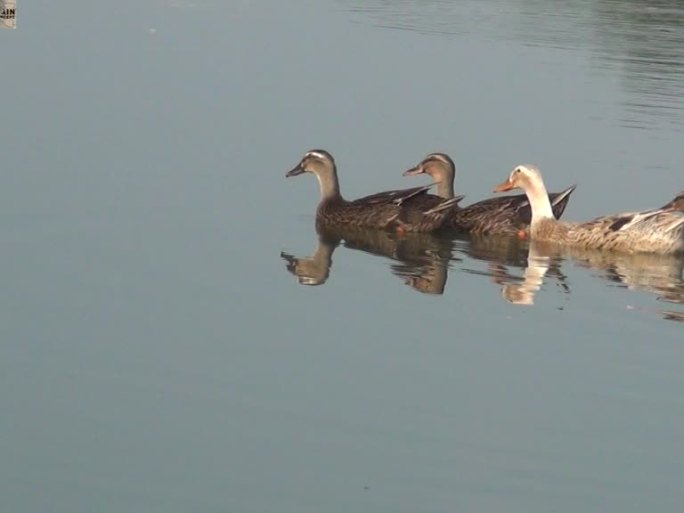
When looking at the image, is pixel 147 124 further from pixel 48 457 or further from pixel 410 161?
pixel 48 457

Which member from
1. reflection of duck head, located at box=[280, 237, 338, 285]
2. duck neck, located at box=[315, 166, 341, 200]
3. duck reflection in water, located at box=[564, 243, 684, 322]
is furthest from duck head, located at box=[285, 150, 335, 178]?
duck reflection in water, located at box=[564, 243, 684, 322]

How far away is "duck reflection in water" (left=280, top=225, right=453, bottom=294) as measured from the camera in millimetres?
14359

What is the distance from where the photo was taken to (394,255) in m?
15.6

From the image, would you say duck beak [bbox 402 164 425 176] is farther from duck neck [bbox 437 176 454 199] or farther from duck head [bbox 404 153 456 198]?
duck neck [bbox 437 176 454 199]

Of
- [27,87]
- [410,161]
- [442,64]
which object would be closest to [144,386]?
[410,161]

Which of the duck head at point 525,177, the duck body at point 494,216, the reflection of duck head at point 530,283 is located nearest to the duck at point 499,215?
the duck body at point 494,216

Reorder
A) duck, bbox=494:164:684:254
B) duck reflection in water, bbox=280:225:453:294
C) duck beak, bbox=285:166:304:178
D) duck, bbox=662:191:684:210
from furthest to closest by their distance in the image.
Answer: duck beak, bbox=285:166:304:178 → duck, bbox=662:191:684:210 → duck, bbox=494:164:684:254 → duck reflection in water, bbox=280:225:453:294

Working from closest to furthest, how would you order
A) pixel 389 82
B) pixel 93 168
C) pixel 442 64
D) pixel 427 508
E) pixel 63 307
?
1. pixel 427 508
2. pixel 63 307
3. pixel 93 168
4. pixel 389 82
5. pixel 442 64

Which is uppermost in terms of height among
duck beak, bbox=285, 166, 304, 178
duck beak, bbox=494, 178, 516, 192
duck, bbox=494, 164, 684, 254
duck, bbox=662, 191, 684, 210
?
duck beak, bbox=285, 166, 304, 178

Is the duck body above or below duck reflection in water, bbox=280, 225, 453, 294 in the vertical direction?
above

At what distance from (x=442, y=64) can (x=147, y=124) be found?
7.56 meters

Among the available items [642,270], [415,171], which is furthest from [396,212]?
[642,270]

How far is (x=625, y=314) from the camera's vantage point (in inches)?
523

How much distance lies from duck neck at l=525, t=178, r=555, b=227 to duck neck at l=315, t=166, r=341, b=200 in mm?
1852
